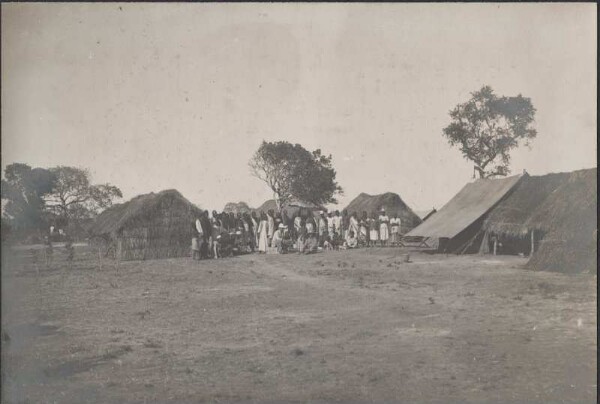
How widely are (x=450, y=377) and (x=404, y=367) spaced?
1.59 feet

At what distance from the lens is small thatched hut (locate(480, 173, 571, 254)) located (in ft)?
50.7

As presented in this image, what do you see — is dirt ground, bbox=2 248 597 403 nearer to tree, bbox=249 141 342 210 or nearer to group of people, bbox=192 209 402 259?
group of people, bbox=192 209 402 259

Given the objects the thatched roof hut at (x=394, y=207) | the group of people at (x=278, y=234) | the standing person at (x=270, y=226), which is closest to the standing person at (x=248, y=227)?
the group of people at (x=278, y=234)

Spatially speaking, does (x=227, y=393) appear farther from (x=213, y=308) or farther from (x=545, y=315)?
(x=545, y=315)

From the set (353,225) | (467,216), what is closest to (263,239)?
(353,225)

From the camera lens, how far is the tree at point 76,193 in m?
→ 10.7

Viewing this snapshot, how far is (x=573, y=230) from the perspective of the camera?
10.3m

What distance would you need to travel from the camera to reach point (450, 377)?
536 centimetres

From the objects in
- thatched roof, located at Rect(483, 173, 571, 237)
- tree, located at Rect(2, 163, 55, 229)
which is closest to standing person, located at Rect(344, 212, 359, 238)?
thatched roof, located at Rect(483, 173, 571, 237)

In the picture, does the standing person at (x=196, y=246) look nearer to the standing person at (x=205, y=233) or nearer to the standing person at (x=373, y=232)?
the standing person at (x=205, y=233)

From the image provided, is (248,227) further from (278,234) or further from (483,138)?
(483,138)

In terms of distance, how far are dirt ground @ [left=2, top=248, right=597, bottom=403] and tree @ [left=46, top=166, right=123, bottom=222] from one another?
233cm

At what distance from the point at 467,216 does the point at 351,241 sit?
6.27 meters

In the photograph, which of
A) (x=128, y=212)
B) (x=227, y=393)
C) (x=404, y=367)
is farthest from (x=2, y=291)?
(x=128, y=212)
